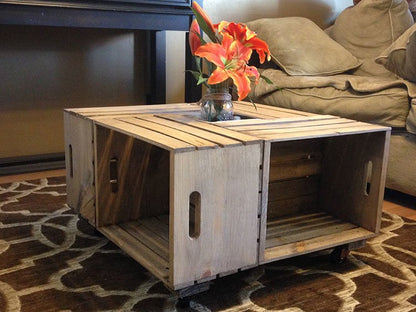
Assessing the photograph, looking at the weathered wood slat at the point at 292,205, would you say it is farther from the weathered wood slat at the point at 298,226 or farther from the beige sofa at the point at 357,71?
A: the beige sofa at the point at 357,71

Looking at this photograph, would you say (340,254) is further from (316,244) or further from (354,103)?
(354,103)

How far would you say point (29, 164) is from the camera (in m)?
2.10

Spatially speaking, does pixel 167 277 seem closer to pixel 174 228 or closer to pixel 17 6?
pixel 174 228

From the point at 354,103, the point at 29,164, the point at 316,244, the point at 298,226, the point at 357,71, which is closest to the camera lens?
the point at 316,244

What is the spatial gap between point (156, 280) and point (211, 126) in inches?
14.3

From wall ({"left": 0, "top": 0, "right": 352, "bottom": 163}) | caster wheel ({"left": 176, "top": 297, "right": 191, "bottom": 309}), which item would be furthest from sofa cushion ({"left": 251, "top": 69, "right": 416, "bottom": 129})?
caster wheel ({"left": 176, "top": 297, "right": 191, "bottom": 309})

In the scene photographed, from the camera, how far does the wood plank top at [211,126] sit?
1.01 m

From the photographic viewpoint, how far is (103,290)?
1110mm

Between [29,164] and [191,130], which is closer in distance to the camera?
[191,130]

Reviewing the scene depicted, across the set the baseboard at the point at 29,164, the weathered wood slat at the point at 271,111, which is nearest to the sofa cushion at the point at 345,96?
the weathered wood slat at the point at 271,111

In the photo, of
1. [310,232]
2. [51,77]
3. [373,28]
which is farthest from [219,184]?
[373,28]

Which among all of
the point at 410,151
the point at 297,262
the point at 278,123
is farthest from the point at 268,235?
the point at 410,151

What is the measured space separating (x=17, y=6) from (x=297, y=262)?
1177 mm

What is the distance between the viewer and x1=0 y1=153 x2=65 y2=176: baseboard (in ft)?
6.71
